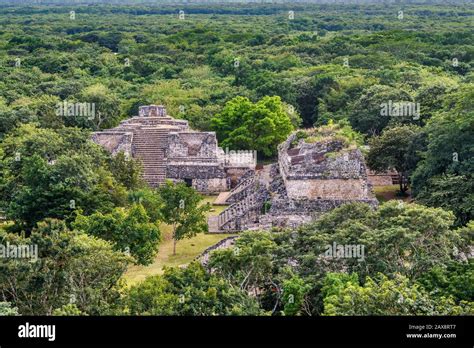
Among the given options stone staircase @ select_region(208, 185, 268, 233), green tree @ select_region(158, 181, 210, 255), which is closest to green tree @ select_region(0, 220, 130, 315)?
green tree @ select_region(158, 181, 210, 255)

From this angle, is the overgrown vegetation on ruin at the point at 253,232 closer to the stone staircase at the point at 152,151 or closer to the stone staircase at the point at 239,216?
the stone staircase at the point at 239,216

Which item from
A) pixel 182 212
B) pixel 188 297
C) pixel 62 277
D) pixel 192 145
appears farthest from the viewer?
pixel 192 145

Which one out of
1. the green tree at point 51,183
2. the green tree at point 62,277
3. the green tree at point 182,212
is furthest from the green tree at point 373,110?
the green tree at point 62,277

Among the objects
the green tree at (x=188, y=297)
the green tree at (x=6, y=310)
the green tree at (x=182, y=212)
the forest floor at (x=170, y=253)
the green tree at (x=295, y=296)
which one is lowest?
the forest floor at (x=170, y=253)

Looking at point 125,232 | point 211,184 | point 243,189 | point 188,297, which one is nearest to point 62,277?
point 188,297

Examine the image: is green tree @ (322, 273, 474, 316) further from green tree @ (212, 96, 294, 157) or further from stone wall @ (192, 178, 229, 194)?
green tree @ (212, 96, 294, 157)

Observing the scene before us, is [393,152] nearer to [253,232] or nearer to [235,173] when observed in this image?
[235,173]
